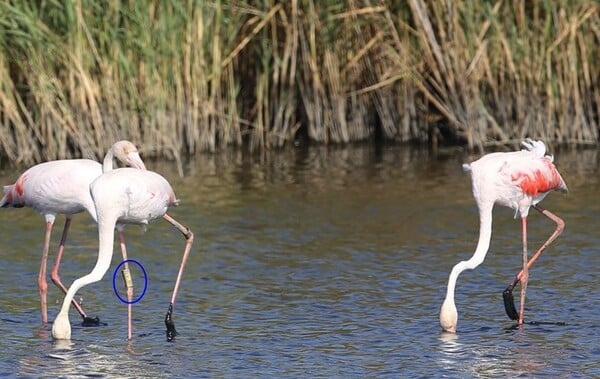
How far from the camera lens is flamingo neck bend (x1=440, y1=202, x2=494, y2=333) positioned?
23.5 feet

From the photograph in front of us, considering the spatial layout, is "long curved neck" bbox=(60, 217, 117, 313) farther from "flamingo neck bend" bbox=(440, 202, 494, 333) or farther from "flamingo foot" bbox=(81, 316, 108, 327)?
"flamingo neck bend" bbox=(440, 202, 494, 333)

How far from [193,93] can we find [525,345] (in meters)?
7.08

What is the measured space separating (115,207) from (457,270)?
6.21ft

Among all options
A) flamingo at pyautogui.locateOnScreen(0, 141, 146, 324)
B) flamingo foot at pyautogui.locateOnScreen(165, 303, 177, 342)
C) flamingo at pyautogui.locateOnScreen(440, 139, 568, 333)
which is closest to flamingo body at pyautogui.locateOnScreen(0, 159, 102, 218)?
flamingo at pyautogui.locateOnScreen(0, 141, 146, 324)

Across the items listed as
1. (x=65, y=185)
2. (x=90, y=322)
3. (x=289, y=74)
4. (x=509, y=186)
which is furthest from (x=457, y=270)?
(x=289, y=74)

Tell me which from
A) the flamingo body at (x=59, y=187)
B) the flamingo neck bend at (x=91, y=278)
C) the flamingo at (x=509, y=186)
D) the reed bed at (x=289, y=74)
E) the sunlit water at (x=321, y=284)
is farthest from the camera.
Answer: the reed bed at (x=289, y=74)

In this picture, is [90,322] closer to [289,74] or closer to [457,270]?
[457,270]

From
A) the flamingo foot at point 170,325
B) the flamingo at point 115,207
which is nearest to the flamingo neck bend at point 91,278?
the flamingo at point 115,207

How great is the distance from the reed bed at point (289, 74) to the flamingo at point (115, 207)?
5139 mm

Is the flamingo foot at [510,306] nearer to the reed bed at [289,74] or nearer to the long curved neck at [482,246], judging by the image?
the long curved neck at [482,246]

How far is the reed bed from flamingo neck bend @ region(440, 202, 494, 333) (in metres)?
5.75

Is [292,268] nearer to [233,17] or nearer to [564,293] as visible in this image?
[564,293]

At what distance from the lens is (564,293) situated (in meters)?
8.28

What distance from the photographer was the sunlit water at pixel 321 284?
6.80 m
